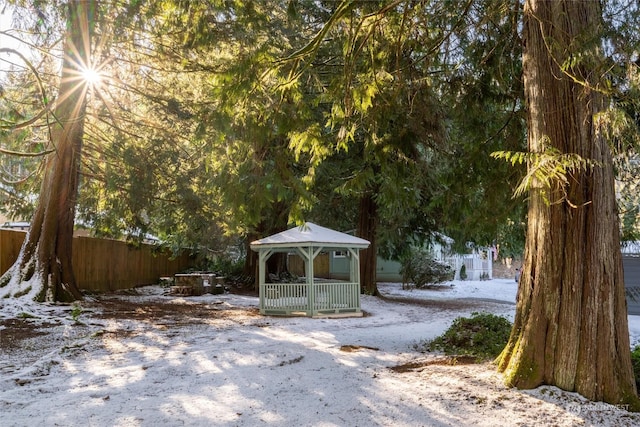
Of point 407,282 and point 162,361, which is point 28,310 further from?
point 407,282

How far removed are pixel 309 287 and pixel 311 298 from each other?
0.28 m

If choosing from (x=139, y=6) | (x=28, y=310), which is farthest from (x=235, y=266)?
(x=139, y=6)

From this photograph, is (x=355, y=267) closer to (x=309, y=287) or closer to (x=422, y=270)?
(x=309, y=287)

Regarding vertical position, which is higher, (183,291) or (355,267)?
(355,267)

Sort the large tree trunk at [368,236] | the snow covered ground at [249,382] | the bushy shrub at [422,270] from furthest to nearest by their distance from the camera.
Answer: the bushy shrub at [422,270] < the large tree trunk at [368,236] < the snow covered ground at [249,382]

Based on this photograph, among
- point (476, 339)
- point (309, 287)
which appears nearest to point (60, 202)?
point (309, 287)

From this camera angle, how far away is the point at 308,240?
12039 mm

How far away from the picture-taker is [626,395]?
4.32m

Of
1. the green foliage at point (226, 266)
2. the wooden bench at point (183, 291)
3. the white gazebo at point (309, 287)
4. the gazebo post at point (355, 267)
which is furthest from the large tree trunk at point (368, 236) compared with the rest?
the green foliage at point (226, 266)

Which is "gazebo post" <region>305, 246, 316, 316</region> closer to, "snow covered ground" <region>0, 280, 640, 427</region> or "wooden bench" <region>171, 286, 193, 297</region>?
"snow covered ground" <region>0, 280, 640, 427</region>

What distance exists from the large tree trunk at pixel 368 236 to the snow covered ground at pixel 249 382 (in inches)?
312

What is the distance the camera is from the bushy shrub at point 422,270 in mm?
23750

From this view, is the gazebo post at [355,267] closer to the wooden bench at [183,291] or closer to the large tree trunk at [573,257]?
Result: the wooden bench at [183,291]

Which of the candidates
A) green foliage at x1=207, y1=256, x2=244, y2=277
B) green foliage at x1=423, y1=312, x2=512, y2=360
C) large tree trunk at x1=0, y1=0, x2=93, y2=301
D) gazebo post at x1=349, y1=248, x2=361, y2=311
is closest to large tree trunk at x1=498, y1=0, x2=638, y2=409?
green foliage at x1=423, y1=312, x2=512, y2=360
